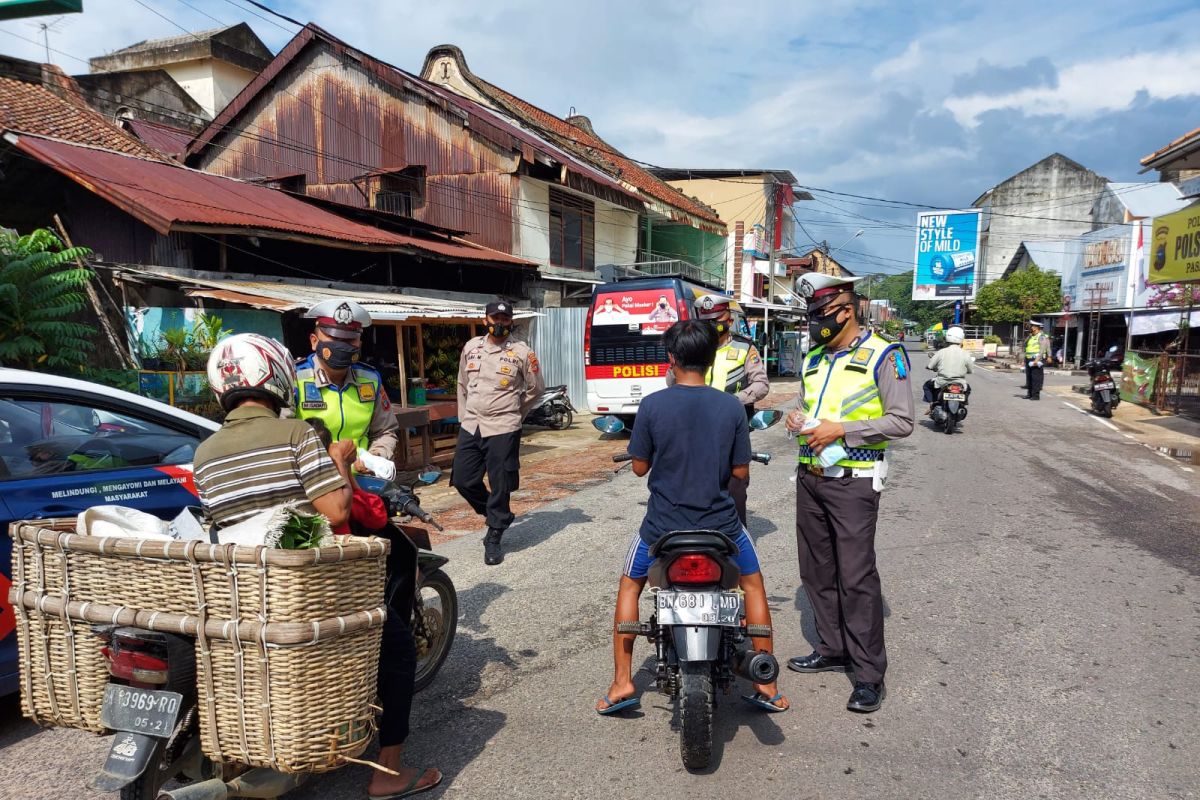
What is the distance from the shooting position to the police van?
1242 cm

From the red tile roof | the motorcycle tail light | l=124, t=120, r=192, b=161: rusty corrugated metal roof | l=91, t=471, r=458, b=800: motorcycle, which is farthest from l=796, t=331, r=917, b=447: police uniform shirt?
l=124, t=120, r=192, b=161: rusty corrugated metal roof

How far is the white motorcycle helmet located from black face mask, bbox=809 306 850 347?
90.5 inches

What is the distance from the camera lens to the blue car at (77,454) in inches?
123

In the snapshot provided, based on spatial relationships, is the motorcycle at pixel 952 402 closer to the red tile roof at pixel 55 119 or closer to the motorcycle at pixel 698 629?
the motorcycle at pixel 698 629

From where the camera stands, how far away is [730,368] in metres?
5.18

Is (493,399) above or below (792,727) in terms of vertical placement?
above

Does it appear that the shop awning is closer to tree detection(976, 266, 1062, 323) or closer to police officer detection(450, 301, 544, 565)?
police officer detection(450, 301, 544, 565)

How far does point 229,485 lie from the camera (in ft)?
7.70

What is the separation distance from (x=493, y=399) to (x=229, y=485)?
3219mm

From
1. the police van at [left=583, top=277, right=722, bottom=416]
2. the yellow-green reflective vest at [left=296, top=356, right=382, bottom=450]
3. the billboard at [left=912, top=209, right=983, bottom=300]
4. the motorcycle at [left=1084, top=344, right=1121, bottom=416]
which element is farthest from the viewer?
the billboard at [left=912, top=209, right=983, bottom=300]

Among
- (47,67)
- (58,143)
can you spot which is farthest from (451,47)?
(58,143)

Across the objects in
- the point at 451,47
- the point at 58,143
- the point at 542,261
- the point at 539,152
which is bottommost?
the point at 542,261

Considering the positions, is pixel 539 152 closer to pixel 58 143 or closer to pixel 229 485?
pixel 58 143

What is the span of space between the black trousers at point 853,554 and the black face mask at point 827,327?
2.09 feet
